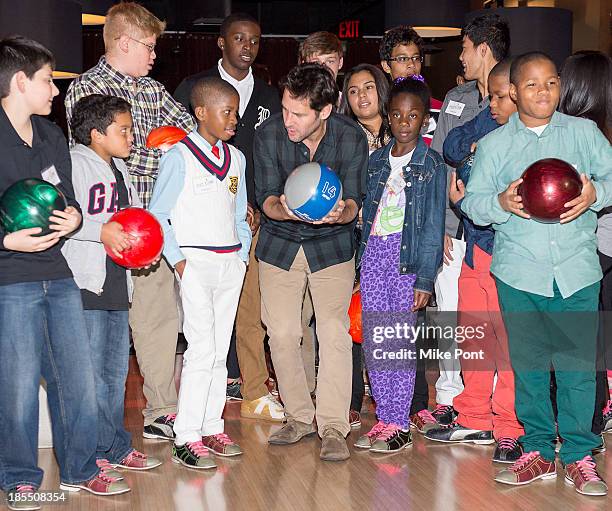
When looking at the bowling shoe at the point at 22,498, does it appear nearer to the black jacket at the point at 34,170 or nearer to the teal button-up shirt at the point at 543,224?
the black jacket at the point at 34,170

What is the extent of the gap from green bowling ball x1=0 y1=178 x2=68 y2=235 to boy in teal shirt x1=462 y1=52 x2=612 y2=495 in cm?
181

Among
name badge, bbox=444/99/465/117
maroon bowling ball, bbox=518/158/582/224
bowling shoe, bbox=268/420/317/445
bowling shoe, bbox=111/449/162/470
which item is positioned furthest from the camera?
name badge, bbox=444/99/465/117

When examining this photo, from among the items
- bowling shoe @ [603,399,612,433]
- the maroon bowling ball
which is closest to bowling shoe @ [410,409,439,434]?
bowling shoe @ [603,399,612,433]

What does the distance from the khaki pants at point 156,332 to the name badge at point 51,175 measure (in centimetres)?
98

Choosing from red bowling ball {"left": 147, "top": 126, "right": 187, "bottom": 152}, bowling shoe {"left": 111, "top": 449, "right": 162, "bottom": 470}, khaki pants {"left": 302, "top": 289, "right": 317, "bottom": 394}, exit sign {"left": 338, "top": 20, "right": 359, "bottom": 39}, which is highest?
exit sign {"left": 338, "top": 20, "right": 359, "bottom": 39}

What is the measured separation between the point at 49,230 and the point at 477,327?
2.24 m

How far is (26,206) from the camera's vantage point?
335 centimetres

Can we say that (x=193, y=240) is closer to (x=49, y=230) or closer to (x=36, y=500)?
(x=49, y=230)

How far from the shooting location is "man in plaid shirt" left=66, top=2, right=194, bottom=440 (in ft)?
14.6

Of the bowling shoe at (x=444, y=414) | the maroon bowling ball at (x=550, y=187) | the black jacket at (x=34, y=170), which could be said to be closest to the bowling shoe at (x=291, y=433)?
the bowling shoe at (x=444, y=414)

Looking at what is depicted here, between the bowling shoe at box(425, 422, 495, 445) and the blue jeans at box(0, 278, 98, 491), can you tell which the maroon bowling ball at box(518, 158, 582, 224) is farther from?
the blue jeans at box(0, 278, 98, 491)

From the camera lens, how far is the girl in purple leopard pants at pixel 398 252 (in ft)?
14.4

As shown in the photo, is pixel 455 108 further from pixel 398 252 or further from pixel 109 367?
pixel 109 367

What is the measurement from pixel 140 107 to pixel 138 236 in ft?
3.54
